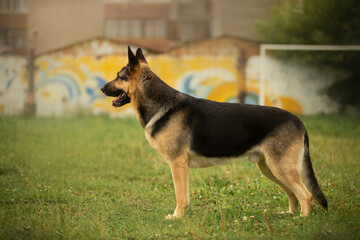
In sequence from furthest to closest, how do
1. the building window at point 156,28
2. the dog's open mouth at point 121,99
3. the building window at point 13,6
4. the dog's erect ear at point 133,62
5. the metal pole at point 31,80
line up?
the building window at point 156,28, the building window at point 13,6, the metal pole at point 31,80, the dog's open mouth at point 121,99, the dog's erect ear at point 133,62

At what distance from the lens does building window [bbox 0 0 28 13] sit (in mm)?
39969

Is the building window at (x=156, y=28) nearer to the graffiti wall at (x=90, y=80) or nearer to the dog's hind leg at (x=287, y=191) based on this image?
the graffiti wall at (x=90, y=80)

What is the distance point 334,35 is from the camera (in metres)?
17.7

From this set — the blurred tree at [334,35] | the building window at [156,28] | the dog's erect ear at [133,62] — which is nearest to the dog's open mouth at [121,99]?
the dog's erect ear at [133,62]

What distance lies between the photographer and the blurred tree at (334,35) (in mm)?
16938

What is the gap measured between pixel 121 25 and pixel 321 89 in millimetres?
31340

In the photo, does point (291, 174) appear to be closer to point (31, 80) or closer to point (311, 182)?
point (311, 182)

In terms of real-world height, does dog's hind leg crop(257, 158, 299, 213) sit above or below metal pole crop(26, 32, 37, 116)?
above

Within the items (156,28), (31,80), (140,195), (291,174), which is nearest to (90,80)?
(31,80)

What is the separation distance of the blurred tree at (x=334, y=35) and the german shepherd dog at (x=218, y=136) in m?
12.4

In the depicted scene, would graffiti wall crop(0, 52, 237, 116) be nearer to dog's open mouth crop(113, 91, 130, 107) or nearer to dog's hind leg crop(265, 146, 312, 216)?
dog's open mouth crop(113, 91, 130, 107)

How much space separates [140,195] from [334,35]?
545 inches

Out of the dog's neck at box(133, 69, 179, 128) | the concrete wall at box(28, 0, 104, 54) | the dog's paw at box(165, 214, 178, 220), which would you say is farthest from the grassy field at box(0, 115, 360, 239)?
the concrete wall at box(28, 0, 104, 54)

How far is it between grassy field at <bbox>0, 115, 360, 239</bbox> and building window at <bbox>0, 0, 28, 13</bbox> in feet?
105
